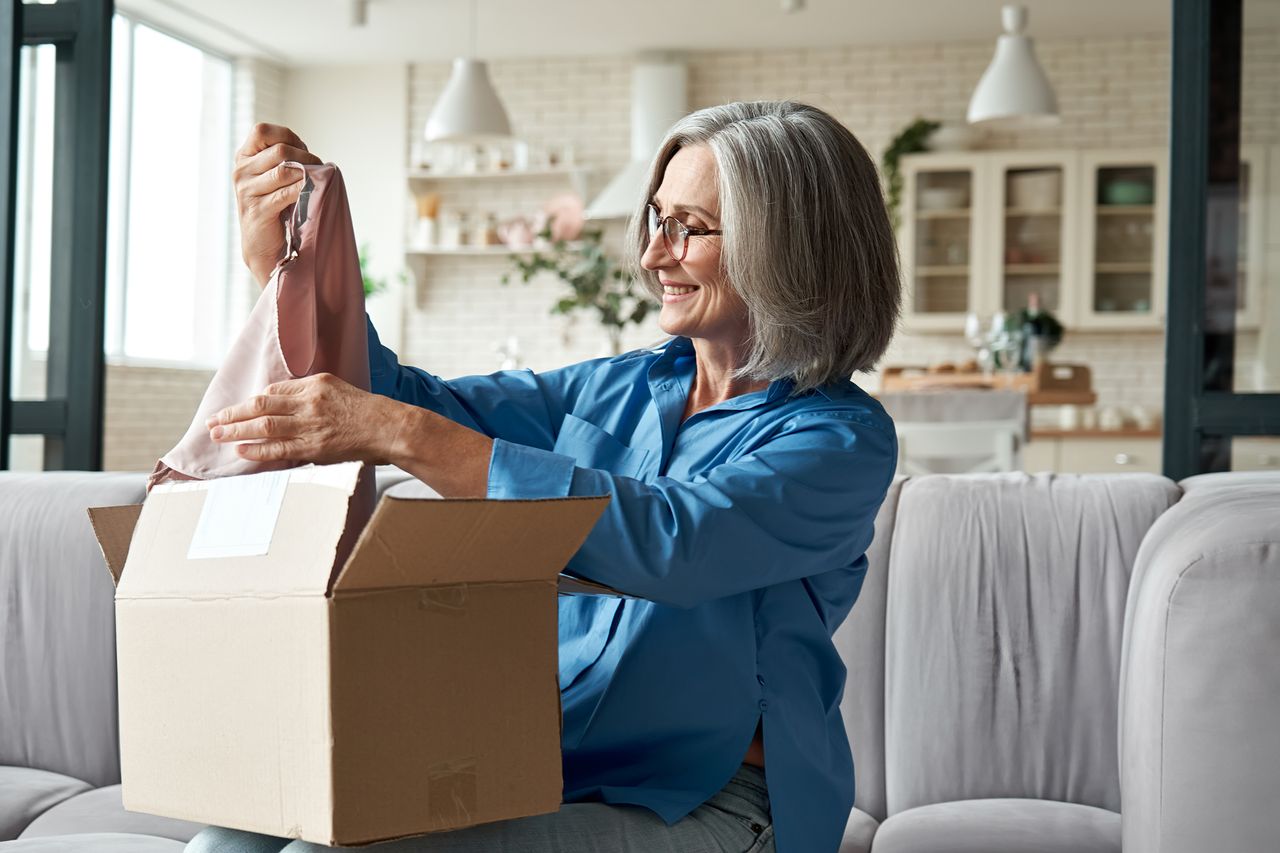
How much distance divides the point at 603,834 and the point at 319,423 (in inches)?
16.4

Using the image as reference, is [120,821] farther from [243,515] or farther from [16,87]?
[16,87]

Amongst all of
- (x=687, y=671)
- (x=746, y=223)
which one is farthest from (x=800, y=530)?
(x=746, y=223)

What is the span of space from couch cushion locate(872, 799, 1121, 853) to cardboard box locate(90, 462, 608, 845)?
0.85 metres

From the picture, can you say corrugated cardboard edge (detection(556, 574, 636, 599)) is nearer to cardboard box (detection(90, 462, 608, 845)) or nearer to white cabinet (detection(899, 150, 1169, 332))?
cardboard box (detection(90, 462, 608, 845))

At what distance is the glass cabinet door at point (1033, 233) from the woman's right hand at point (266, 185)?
248 inches

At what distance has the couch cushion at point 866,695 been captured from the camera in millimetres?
1993

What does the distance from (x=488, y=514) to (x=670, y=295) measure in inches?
21.8

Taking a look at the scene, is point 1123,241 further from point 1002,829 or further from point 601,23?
point 1002,829

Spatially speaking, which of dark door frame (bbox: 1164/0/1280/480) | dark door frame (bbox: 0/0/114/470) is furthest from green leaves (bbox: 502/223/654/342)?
dark door frame (bbox: 1164/0/1280/480)

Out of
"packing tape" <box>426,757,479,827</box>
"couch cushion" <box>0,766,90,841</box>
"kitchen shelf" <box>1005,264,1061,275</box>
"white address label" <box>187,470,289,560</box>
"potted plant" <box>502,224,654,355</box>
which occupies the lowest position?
"couch cushion" <box>0,766,90,841</box>

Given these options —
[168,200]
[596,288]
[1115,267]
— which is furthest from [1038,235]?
[168,200]

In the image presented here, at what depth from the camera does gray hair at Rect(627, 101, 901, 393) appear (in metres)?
1.36

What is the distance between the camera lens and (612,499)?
1.11m

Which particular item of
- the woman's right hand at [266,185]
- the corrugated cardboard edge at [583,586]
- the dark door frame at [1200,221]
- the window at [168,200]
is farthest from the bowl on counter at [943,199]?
the corrugated cardboard edge at [583,586]
